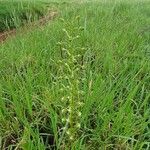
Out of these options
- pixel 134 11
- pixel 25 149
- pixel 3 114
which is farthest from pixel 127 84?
pixel 134 11

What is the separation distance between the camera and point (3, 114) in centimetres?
298

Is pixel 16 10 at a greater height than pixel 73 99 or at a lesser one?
lesser

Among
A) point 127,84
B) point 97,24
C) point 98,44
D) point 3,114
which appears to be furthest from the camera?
point 97,24

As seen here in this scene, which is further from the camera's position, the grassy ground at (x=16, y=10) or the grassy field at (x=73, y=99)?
the grassy ground at (x=16, y=10)

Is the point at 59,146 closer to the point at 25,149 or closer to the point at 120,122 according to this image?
the point at 25,149

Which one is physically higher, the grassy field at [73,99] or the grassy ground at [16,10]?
the grassy field at [73,99]

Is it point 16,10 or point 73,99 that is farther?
point 16,10

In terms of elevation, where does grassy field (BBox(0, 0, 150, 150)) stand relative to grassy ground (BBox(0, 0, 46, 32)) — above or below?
above

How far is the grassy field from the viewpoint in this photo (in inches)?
96.3

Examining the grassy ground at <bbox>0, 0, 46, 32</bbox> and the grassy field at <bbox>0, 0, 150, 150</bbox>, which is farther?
the grassy ground at <bbox>0, 0, 46, 32</bbox>

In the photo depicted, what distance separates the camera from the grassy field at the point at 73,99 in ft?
8.02

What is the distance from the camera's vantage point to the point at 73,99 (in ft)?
7.39

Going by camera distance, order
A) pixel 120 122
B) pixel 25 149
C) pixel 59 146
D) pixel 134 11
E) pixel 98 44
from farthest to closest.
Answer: pixel 134 11, pixel 98 44, pixel 120 122, pixel 59 146, pixel 25 149

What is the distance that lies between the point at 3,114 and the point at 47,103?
0.34 m
